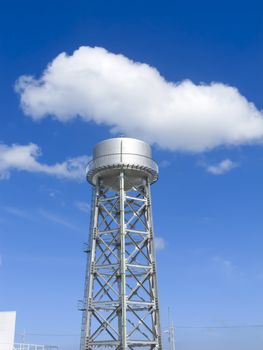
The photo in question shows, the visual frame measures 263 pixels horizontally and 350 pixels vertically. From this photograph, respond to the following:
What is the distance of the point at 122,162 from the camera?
50906 millimetres

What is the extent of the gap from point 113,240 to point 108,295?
5.69m

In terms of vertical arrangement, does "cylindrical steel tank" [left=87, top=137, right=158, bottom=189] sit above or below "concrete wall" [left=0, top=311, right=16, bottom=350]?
above

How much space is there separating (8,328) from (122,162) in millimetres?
20422

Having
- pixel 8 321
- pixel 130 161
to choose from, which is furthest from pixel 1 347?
pixel 130 161

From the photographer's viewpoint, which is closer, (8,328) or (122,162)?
(8,328)

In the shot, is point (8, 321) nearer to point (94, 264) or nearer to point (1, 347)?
point (1, 347)

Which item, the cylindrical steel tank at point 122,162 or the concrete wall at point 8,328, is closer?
the concrete wall at point 8,328

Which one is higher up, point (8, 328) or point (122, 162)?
point (122, 162)

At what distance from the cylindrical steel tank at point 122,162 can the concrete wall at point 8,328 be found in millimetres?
16644

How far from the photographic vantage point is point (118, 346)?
4547cm

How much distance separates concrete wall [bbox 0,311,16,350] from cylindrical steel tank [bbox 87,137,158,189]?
16644 millimetres

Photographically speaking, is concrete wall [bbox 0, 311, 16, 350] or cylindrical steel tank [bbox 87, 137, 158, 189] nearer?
concrete wall [bbox 0, 311, 16, 350]

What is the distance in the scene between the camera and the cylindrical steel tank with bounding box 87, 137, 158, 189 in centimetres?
5134

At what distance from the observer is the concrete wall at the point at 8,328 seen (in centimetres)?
4750
